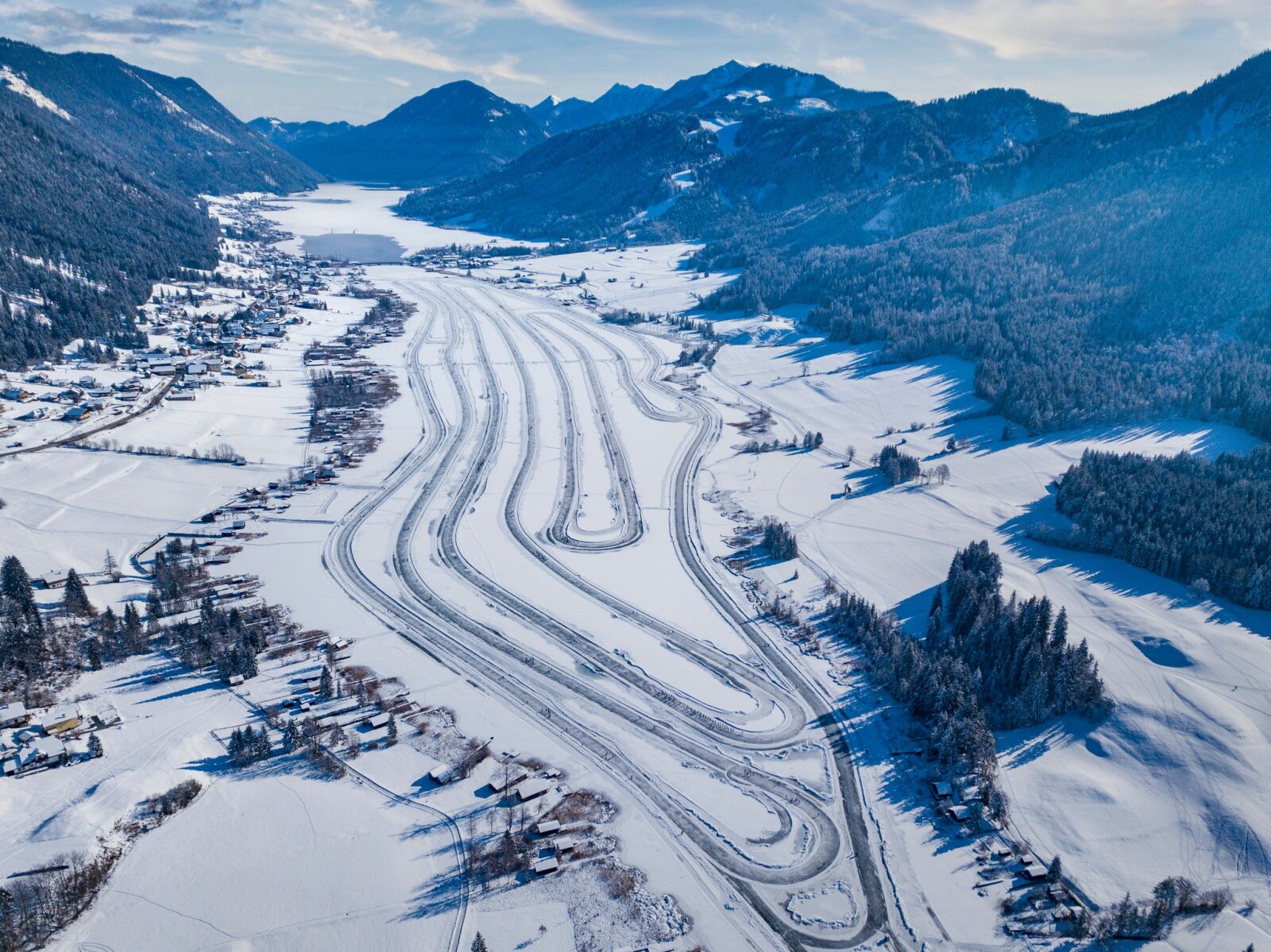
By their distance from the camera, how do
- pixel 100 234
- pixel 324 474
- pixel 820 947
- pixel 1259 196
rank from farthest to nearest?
pixel 100 234 → pixel 1259 196 → pixel 324 474 → pixel 820 947

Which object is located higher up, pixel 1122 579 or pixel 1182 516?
pixel 1182 516

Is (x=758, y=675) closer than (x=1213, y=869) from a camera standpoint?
No

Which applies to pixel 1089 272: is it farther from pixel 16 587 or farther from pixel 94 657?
pixel 16 587

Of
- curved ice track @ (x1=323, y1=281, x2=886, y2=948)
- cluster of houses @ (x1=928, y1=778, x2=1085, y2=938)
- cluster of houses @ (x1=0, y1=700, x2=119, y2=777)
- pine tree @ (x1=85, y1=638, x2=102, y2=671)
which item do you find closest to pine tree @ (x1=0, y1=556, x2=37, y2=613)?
pine tree @ (x1=85, y1=638, x2=102, y2=671)

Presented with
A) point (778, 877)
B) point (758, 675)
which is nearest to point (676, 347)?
point (758, 675)

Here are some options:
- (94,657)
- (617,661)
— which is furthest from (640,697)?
(94,657)

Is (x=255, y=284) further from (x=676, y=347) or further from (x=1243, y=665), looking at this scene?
(x=1243, y=665)

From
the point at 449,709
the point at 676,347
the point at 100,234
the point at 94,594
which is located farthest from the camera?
the point at 100,234
